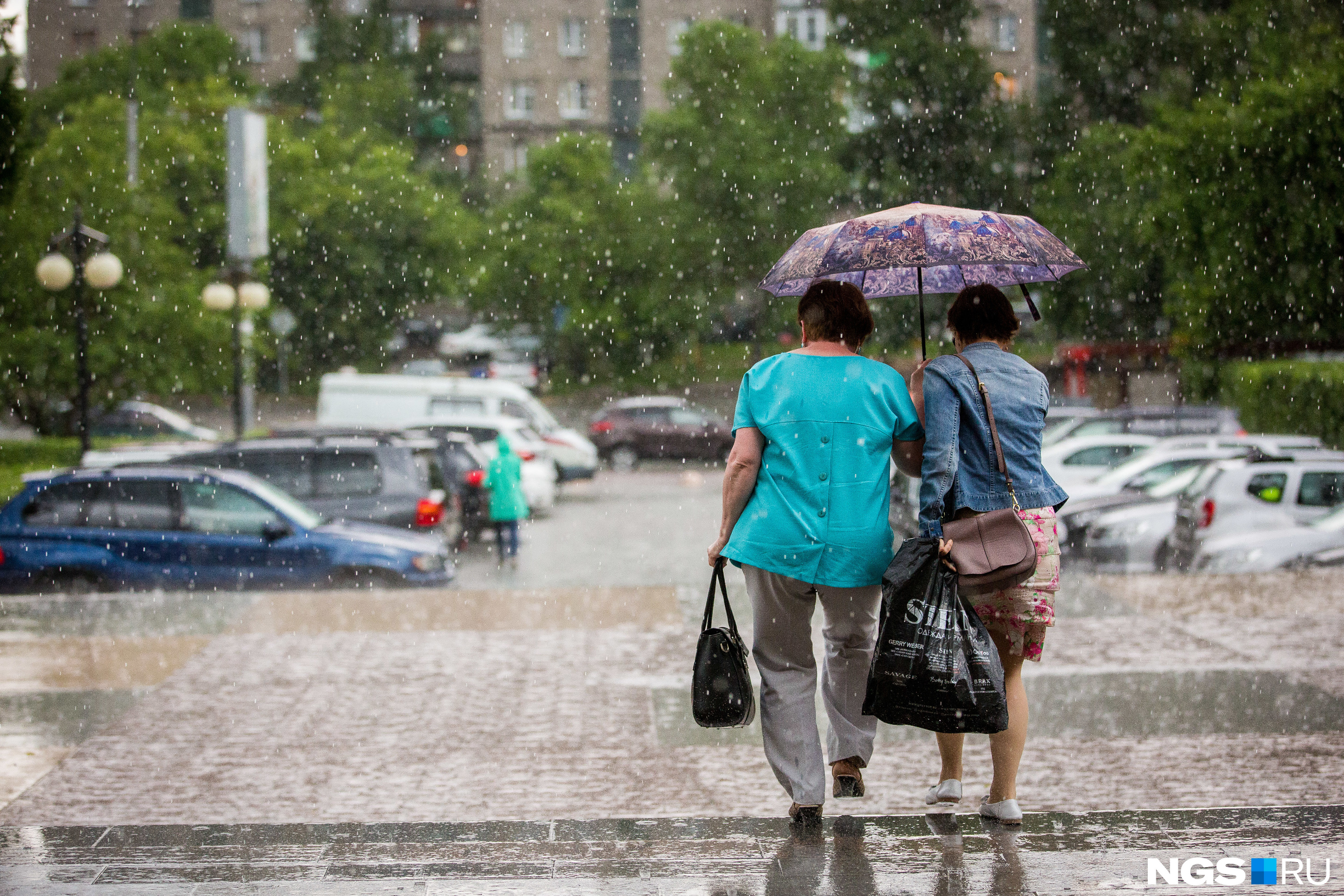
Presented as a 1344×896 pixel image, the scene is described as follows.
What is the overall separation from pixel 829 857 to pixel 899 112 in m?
36.0

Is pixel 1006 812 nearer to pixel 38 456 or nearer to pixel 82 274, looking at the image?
pixel 82 274

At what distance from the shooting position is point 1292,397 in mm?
25078

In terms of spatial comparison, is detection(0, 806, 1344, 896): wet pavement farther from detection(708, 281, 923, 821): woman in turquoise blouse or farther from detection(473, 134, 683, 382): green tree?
detection(473, 134, 683, 382): green tree

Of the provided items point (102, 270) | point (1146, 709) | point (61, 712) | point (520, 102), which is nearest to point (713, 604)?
point (1146, 709)

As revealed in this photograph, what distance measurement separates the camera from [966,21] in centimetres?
4062

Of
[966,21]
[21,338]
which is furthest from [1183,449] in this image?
[966,21]

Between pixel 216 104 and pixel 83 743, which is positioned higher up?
pixel 216 104

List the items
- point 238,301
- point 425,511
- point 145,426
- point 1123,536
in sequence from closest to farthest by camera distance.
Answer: point 1123,536 → point 425,511 → point 238,301 → point 145,426

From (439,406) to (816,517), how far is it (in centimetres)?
2081

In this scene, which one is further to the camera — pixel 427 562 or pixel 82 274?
pixel 82 274

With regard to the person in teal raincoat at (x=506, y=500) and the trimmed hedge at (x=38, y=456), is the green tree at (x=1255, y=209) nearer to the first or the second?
the person in teal raincoat at (x=506, y=500)

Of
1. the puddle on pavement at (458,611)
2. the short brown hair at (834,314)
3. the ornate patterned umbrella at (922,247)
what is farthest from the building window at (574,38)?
the short brown hair at (834,314)

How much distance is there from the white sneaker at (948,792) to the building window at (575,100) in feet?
173

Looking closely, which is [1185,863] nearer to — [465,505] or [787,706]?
[787,706]
